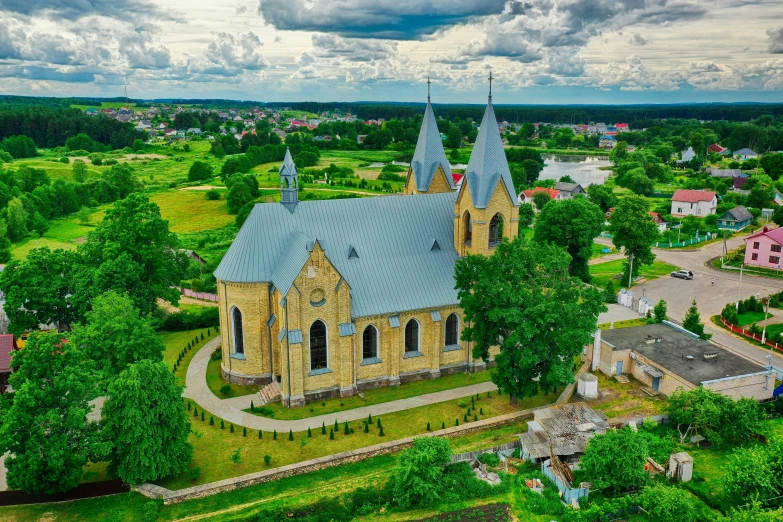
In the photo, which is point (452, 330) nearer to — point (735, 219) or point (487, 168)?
point (487, 168)

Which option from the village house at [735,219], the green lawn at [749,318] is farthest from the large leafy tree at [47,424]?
the village house at [735,219]

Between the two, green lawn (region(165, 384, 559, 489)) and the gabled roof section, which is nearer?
green lawn (region(165, 384, 559, 489))

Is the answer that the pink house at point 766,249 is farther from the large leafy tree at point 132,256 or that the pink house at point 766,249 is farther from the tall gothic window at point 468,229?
the large leafy tree at point 132,256

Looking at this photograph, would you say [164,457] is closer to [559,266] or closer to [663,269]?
[559,266]

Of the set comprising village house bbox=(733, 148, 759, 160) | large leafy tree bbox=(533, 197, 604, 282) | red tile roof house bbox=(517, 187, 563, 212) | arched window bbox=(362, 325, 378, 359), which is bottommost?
arched window bbox=(362, 325, 378, 359)

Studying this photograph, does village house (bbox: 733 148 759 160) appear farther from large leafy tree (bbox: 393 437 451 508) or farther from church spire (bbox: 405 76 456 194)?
large leafy tree (bbox: 393 437 451 508)

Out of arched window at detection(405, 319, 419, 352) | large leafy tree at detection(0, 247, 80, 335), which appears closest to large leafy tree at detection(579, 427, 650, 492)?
arched window at detection(405, 319, 419, 352)
